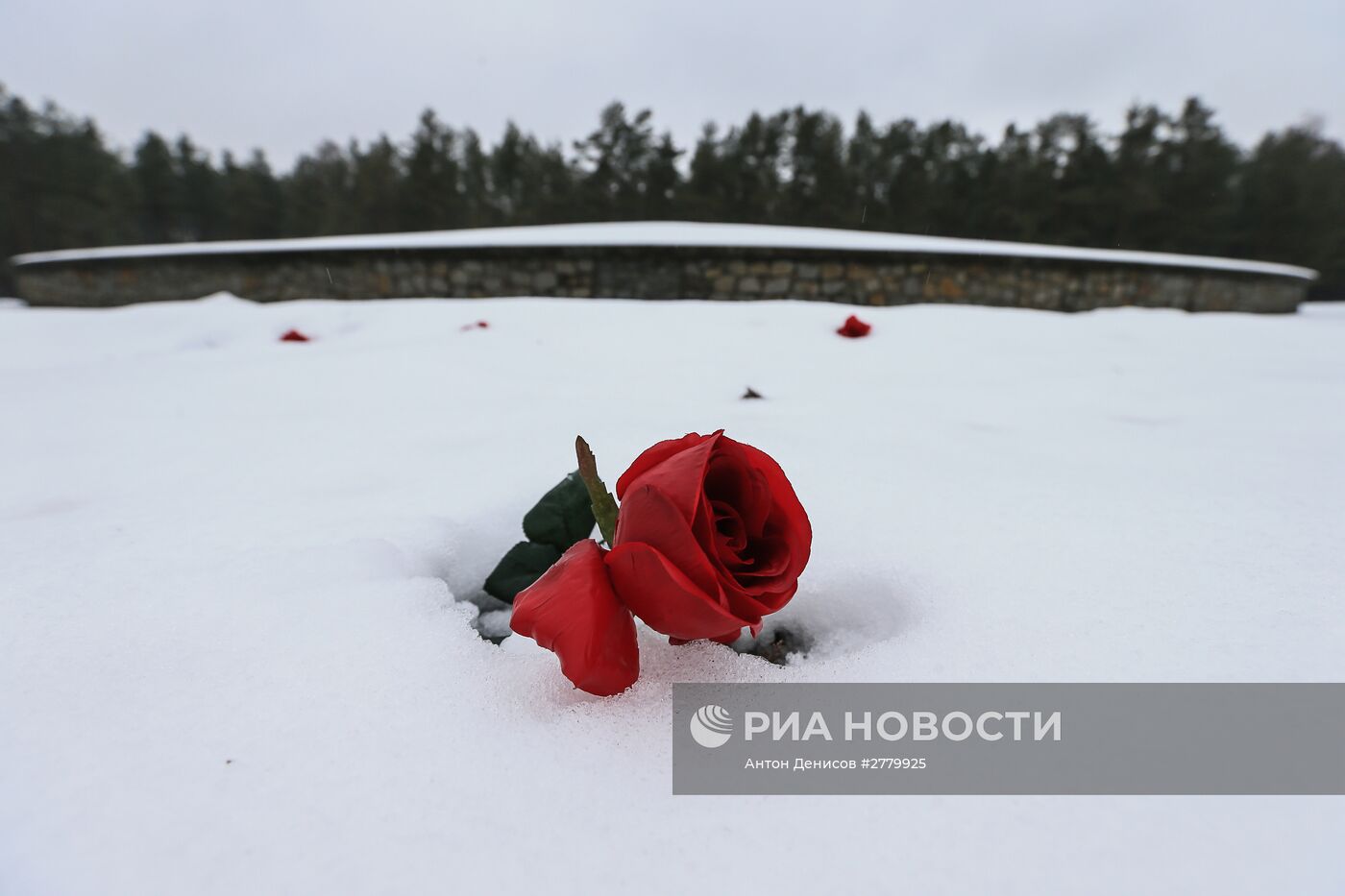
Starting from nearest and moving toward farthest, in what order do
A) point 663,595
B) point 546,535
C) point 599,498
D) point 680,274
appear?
1. point 663,595
2. point 599,498
3. point 546,535
4. point 680,274

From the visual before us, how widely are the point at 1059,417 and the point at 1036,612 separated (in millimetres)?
828

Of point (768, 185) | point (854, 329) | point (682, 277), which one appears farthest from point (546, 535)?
point (768, 185)

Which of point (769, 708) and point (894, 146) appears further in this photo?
point (894, 146)

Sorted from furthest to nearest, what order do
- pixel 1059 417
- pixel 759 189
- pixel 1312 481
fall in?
pixel 759 189
pixel 1059 417
pixel 1312 481

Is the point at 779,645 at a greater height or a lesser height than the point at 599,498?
lesser

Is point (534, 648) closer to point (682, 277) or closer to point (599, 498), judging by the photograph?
point (599, 498)

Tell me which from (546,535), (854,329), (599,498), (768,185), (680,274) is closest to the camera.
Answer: (599,498)

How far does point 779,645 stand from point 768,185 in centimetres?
2668

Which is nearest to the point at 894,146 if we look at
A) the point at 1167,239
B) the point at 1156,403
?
the point at 1167,239

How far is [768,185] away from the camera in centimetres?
2488

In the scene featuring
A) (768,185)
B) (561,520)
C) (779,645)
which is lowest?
(779,645)

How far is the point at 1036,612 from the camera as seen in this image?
56 centimetres

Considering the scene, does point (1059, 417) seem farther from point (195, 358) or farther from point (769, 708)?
point (195, 358)

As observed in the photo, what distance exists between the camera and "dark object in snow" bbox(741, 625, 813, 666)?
0.60 metres
